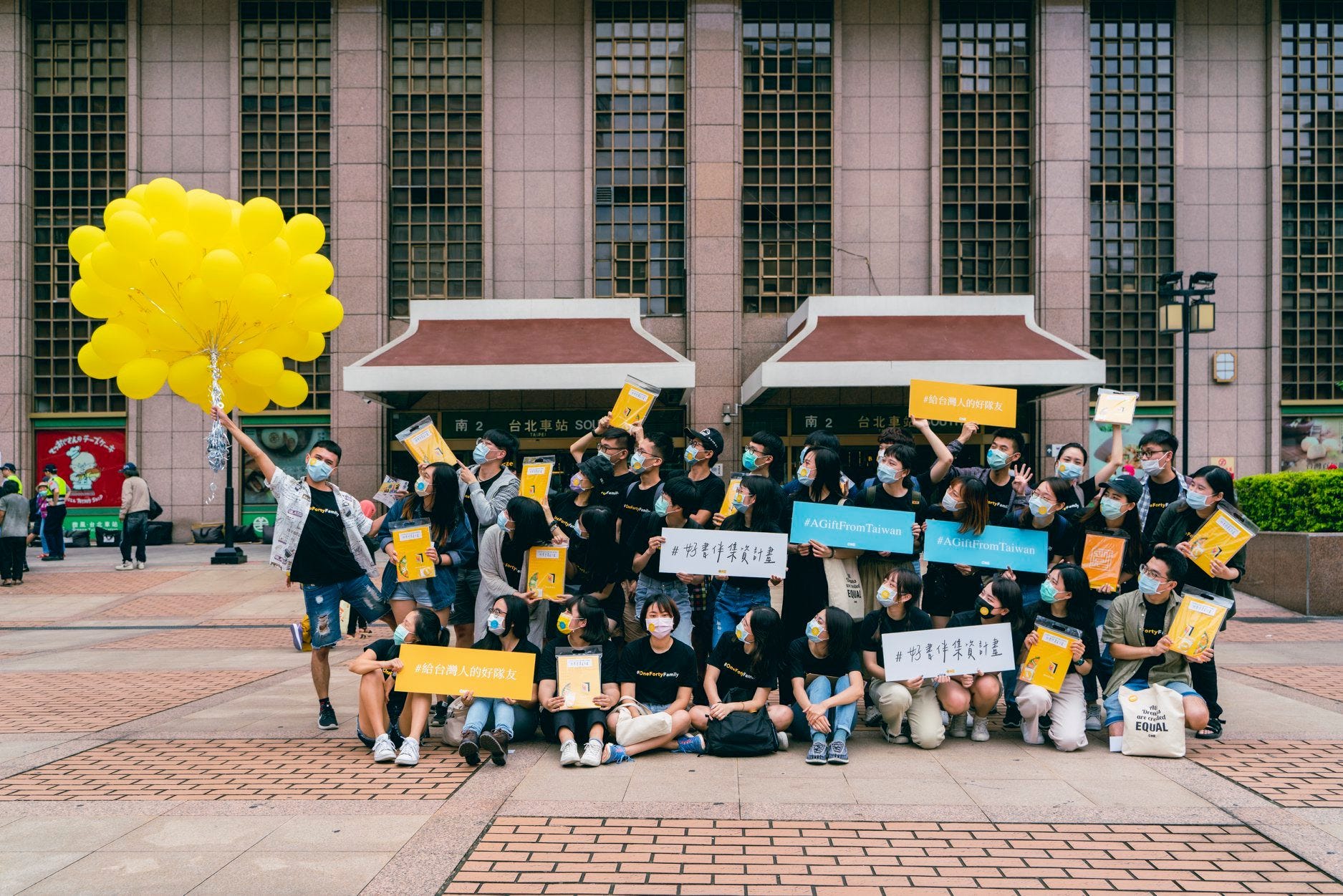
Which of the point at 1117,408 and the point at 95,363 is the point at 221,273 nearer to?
the point at 95,363

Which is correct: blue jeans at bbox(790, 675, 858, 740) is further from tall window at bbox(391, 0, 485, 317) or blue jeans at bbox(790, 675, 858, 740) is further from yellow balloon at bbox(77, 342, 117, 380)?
tall window at bbox(391, 0, 485, 317)

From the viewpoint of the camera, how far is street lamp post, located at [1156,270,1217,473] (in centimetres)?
1603

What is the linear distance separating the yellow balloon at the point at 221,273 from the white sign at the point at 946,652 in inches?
218

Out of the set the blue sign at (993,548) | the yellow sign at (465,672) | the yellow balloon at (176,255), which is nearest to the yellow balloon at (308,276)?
the yellow balloon at (176,255)

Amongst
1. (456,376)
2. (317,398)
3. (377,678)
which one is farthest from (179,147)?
(377,678)

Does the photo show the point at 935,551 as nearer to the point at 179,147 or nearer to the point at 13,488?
the point at 13,488

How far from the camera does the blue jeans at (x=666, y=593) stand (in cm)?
756

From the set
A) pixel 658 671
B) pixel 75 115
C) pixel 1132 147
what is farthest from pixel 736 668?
pixel 75 115

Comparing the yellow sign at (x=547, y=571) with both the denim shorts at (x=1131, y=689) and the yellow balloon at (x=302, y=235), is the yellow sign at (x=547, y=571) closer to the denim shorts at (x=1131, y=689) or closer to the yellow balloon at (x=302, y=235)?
the yellow balloon at (x=302, y=235)

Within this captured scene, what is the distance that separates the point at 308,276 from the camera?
27.2 feet

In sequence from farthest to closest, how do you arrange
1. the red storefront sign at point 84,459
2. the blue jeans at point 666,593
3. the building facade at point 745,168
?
1. the red storefront sign at point 84,459
2. the building facade at point 745,168
3. the blue jeans at point 666,593

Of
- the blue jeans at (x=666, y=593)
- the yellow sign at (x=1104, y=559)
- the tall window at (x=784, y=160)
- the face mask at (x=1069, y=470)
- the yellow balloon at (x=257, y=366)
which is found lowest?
the blue jeans at (x=666, y=593)

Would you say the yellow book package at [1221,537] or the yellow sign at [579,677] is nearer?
the yellow sign at [579,677]

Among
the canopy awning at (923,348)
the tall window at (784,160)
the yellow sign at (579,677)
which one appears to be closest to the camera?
the yellow sign at (579,677)
